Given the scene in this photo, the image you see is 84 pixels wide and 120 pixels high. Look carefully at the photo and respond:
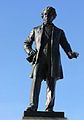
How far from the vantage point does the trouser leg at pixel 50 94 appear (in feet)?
38.4

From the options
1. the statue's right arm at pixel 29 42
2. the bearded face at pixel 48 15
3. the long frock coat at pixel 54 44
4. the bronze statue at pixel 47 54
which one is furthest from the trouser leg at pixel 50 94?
the bearded face at pixel 48 15

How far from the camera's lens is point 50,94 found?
11.8 m

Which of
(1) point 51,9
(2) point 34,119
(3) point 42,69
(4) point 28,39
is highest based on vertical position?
(1) point 51,9

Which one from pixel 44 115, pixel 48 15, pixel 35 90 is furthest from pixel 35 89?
pixel 48 15

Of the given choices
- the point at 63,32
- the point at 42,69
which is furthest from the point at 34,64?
the point at 63,32

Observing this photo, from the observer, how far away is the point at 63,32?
12.5m

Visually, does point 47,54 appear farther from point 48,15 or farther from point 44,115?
point 44,115

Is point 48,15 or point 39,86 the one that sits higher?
point 48,15

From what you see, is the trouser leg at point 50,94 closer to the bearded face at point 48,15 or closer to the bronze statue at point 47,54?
the bronze statue at point 47,54

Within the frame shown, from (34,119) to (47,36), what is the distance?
7.72ft

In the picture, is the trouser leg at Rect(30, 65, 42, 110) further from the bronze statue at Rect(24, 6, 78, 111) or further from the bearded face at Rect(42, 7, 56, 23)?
the bearded face at Rect(42, 7, 56, 23)

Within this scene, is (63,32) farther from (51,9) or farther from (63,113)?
(63,113)

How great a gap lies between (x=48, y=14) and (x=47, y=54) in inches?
43.8

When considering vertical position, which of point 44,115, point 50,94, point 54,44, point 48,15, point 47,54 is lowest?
point 44,115
